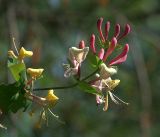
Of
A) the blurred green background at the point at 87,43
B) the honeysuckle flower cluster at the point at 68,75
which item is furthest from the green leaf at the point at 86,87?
the blurred green background at the point at 87,43

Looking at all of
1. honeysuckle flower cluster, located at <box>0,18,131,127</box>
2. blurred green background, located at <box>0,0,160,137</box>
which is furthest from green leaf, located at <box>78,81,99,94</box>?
blurred green background, located at <box>0,0,160,137</box>

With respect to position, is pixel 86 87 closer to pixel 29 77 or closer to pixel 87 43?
pixel 29 77

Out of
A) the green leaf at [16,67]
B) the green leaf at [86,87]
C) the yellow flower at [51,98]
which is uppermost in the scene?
the green leaf at [16,67]

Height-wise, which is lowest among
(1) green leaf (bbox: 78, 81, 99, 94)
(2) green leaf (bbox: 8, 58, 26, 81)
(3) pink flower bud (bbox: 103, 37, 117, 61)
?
(1) green leaf (bbox: 78, 81, 99, 94)

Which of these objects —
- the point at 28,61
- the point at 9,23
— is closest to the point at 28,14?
the point at 28,61

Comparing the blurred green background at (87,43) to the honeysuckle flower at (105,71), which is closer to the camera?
the honeysuckle flower at (105,71)

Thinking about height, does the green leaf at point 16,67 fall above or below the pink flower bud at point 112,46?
below

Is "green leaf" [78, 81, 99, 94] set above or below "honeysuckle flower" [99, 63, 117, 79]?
below

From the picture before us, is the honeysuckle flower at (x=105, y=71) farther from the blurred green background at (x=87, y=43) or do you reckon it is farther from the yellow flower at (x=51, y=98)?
the blurred green background at (x=87, y=43)

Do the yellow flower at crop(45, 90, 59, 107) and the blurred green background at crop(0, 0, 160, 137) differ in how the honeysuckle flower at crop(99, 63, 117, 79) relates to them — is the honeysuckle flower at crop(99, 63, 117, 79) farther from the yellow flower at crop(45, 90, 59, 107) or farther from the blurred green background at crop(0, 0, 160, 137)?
the blurred green background at crop(0, 0, 160, 137)
